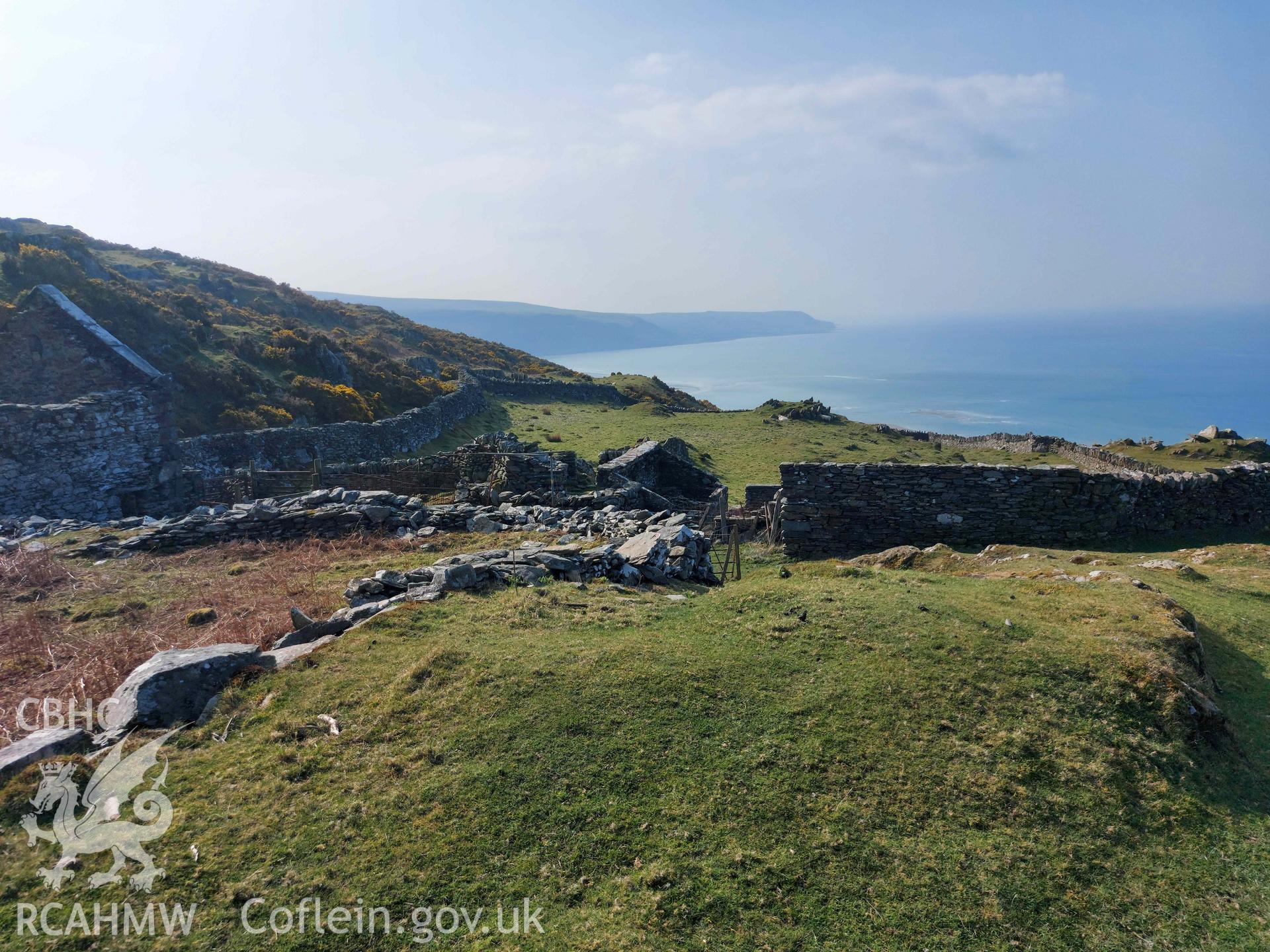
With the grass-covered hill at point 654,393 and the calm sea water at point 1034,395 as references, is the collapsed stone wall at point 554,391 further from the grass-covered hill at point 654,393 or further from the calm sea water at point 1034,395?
the calm sea water at point 1034,395

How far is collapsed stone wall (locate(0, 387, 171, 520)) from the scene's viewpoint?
18062 millimetres

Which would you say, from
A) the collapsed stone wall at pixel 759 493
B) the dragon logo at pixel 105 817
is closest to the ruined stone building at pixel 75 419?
the dragon logo at pixel 105 817

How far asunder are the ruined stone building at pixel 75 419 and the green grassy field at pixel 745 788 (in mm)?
16319

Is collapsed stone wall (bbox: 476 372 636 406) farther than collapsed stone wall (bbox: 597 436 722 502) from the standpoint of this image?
Yes

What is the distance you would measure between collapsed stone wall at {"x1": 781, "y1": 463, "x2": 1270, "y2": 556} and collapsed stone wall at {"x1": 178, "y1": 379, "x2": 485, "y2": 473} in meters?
19.4

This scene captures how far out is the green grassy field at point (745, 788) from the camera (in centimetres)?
493

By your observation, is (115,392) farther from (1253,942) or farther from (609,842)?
(1253,942)

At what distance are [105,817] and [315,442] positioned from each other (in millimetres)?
23415

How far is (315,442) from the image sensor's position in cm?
2688

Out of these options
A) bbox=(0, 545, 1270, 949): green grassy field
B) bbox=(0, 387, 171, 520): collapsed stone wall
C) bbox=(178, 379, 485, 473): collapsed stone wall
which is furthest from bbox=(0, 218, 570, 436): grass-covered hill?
bbox=(0, 545, 1270, 949): green grassy field

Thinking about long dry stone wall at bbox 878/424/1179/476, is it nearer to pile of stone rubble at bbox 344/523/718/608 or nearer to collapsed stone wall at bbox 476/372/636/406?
collapsed stone wall at bbox 476/372/636/406

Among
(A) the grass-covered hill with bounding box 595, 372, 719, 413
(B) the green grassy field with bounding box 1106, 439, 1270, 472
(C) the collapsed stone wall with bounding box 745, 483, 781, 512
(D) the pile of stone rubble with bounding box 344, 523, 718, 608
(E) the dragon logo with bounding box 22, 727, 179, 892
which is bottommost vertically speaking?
(E) the dragon logo with bounding box 22, 727, 179, 892

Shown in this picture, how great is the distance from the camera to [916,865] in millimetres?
5324

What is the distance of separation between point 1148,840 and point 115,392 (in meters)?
25.5
